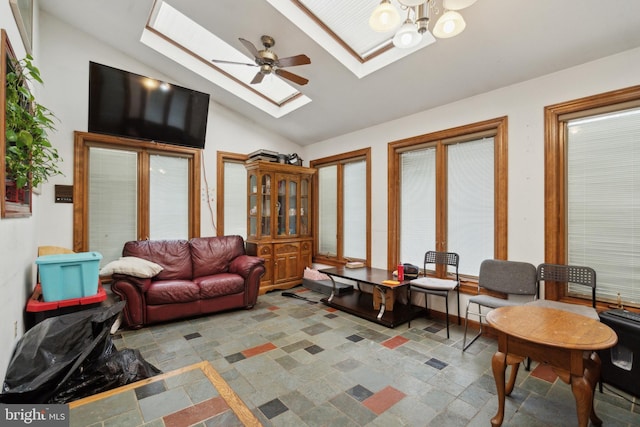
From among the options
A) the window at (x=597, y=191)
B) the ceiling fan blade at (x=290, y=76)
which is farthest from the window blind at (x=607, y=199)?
the ceiling fan blade at (x=290, y=76)

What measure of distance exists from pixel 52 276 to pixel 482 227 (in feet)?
13.9

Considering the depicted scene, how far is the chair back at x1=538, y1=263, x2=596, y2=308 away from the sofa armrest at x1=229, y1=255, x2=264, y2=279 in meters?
3.30

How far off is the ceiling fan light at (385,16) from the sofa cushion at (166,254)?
3613mm

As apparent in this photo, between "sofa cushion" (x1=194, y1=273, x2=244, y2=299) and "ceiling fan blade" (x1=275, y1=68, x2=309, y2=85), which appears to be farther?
"sofa cushion" (x1=194, y1=273, x2=244, y2=299)

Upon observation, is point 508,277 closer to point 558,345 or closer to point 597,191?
point 597,191

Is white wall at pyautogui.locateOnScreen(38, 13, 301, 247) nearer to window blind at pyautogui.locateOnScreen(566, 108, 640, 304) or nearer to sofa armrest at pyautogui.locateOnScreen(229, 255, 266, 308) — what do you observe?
sofa armrest at pyautogui.locateOnScreen(229, 255, 266, 308)

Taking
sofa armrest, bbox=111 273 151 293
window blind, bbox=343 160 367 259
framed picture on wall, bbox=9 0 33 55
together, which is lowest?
sofa armrest, bbox=111 273 151 293

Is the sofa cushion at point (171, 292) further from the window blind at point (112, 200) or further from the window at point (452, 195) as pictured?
the window at point (452, 195)

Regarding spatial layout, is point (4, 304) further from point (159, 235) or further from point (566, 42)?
point (566, 42)

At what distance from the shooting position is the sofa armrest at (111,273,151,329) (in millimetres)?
3107

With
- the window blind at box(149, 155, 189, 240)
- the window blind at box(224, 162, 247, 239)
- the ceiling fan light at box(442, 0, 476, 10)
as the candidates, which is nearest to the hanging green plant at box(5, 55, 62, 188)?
the window blind at box(149, 155, 189, 240)

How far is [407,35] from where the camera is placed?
1963 millimetres

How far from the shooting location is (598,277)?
103 inches

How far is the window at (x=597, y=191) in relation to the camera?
2457 mm
